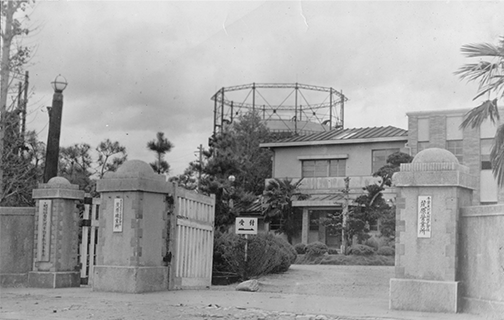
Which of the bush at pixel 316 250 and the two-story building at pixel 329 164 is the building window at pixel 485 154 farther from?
the bush at pixel 316 250

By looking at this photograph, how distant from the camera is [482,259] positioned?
1098 cm

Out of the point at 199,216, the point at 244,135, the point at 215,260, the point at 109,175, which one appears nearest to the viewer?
the point at 109,175

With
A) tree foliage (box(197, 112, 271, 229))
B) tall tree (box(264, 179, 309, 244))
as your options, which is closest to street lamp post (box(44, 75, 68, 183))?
tree foliage (box(197, 112, 271, 229))

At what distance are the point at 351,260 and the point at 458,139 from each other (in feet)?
34.8

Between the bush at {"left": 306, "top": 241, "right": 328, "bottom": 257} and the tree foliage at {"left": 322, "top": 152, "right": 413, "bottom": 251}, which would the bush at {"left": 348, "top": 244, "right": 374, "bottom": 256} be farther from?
the tree foliage at {"left": 322, "top": 152, "right": 413, "bottom": 251}

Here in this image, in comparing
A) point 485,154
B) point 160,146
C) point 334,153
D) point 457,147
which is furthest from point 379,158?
point 160,146

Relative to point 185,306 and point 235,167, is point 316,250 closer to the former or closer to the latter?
point 235,167

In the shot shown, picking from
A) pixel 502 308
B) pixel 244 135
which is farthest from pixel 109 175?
pixel 244 135

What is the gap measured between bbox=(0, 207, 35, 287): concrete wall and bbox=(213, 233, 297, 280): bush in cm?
484

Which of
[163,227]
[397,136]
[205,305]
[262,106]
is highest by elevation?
[262,106]

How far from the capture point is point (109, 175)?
1455cm

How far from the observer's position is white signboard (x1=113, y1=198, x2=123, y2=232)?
46.3ft

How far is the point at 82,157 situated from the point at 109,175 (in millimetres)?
18371

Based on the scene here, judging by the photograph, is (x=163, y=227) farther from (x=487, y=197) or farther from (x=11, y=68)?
(x=487, y=197)
